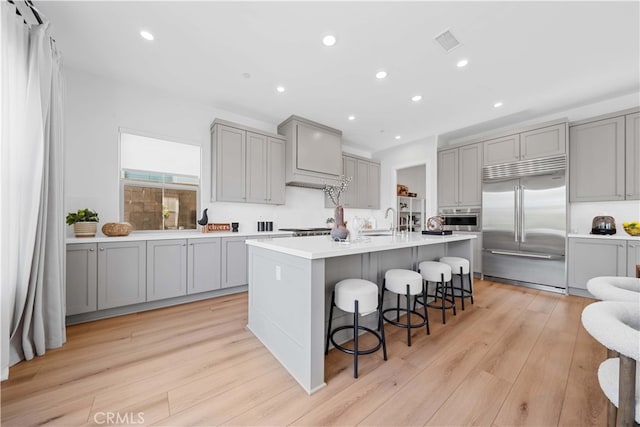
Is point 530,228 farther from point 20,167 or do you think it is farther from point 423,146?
point 20,167

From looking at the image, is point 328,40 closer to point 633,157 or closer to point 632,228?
point 633,157

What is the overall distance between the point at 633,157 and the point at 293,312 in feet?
15.6

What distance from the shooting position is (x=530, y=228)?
367 centimetres

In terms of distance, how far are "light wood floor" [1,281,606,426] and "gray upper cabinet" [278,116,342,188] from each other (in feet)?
8.71

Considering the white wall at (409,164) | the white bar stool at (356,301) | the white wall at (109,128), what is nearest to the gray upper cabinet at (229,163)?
the white wall at (109,128)

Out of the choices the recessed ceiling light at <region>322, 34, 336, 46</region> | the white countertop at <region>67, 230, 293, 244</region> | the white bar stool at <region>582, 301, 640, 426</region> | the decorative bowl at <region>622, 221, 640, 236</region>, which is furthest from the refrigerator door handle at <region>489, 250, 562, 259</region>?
the recessed ceiling light at <region>322, 34, 336, 46</region>

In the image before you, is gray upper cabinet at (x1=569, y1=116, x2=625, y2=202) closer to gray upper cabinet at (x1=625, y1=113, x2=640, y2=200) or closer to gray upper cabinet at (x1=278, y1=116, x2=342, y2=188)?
gray upper cabinet at (x1=625, y1=113, x2=640, y2=200)

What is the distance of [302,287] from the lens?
1531 millimetres

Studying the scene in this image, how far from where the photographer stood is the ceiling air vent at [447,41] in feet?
7.25

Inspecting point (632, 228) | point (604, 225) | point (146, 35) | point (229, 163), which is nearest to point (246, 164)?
point (229, 163)

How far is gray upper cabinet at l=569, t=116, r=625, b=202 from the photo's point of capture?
3.16 m

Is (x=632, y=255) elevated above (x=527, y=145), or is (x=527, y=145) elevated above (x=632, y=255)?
(x=527, y=145)
